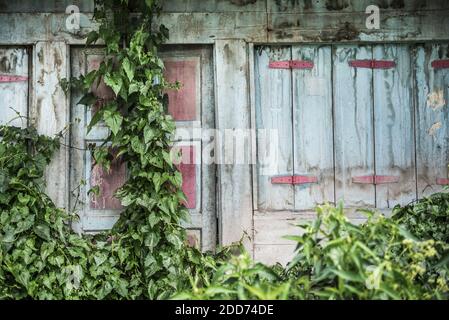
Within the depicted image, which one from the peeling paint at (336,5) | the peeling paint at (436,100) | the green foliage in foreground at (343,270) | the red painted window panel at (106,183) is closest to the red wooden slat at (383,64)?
the peeling paint at (436,100)

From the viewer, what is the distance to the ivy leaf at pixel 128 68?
466 cm

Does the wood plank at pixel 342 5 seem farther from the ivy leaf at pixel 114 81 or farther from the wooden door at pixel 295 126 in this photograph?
the ivy leaf at pixel 114 81

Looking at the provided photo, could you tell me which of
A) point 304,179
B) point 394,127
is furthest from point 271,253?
point 394,127

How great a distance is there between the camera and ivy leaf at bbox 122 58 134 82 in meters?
4.66

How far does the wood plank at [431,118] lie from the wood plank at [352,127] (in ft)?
1.21

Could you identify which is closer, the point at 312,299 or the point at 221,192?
the point at 312,299

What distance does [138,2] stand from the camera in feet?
16.3

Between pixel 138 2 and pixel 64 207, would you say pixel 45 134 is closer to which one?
pixel 64 207

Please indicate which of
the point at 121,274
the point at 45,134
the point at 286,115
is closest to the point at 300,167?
the point at 286,115

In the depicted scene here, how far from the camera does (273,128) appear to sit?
508 cm

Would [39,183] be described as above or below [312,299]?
above

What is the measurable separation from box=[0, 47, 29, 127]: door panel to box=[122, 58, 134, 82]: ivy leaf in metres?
0.85

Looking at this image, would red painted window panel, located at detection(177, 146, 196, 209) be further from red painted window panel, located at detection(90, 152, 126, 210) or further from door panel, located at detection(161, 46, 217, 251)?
red painted window panel, located at detection(90, 152, 126, 210)

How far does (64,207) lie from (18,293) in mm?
822
